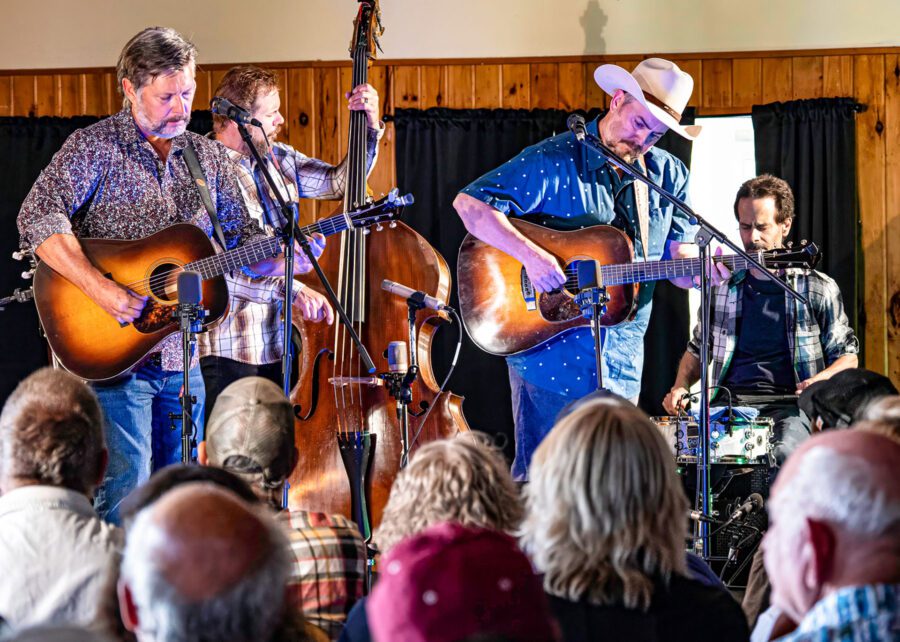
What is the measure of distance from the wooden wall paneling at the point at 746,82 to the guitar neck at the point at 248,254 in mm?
3549

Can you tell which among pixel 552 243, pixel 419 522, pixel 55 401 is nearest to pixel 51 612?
pixel 55 401

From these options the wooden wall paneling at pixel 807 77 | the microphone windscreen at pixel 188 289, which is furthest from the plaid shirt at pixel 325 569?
the wooden wall paneling at pixel 807 77

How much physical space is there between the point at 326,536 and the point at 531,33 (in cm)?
495

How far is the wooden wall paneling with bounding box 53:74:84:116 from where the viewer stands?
6828 mm

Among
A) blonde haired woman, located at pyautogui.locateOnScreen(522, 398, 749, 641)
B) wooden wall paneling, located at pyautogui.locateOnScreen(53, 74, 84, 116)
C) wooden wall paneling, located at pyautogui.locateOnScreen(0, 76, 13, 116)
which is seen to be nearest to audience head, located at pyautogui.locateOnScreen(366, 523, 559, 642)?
blonde haired woman, located at pyautogui.locateOnScreen(522, 398, 749, 641)

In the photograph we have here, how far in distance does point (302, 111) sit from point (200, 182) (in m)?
2.76

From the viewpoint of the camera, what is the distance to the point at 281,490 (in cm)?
252

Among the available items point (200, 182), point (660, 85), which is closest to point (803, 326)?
point (660, 85)

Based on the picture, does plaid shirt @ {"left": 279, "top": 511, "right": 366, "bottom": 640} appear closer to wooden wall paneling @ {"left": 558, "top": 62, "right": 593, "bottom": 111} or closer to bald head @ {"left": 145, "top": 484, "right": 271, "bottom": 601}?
bald head @ {"left": 145, "top": 484, "right": 271, "bottom": 601}

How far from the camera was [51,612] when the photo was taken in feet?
6.36

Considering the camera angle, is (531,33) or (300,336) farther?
(531,33)

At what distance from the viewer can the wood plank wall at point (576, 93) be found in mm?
6430

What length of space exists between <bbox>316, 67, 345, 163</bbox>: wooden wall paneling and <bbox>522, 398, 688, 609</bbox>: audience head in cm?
502

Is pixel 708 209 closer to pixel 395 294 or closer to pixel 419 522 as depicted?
pixel 395 294
